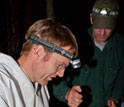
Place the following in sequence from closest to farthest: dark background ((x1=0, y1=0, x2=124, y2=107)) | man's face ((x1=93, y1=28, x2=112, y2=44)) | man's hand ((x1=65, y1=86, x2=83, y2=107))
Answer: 1. man's hand ((x1=65, y1=86, x2=83, y2=107))
2. man's face ((x1=93, y1=28, x2=112, y2=44))
3. dark background ((x1=0, y1=0, x2=124, y2=107))

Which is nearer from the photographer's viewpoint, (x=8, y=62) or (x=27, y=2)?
(x=8, y=62)

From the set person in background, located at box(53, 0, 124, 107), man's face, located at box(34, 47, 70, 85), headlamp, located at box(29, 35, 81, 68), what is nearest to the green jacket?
person in background, located at box(53, 0, 124, 107)

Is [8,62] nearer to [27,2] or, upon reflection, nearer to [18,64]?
[18,64]

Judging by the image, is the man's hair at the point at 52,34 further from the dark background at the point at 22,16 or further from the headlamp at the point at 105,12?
the dark background at the point at 22,16

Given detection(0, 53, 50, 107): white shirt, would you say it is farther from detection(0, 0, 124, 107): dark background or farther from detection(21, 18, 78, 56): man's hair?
detection(0, 0, 124, 107): dark background

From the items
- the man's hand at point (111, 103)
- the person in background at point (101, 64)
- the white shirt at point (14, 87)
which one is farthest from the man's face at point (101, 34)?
the white shirt at point (14, 87)

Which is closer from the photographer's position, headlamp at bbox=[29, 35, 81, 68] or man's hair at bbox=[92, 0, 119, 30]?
headlamp at bbox=[29, 35, 81, 68]

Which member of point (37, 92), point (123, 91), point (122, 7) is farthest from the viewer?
point (122, 7)

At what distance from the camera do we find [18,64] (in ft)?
5.83

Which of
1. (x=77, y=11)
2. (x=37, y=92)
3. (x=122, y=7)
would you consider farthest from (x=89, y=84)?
(x=77, y=11)

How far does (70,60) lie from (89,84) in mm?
933

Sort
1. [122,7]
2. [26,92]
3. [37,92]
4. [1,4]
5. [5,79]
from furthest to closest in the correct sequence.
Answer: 1. [122,7]
2. [1,4]
3. [37,92]
4. [26,92]
5. [5,79]

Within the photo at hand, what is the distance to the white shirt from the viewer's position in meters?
1.50

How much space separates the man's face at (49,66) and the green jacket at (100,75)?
76 centimetres
